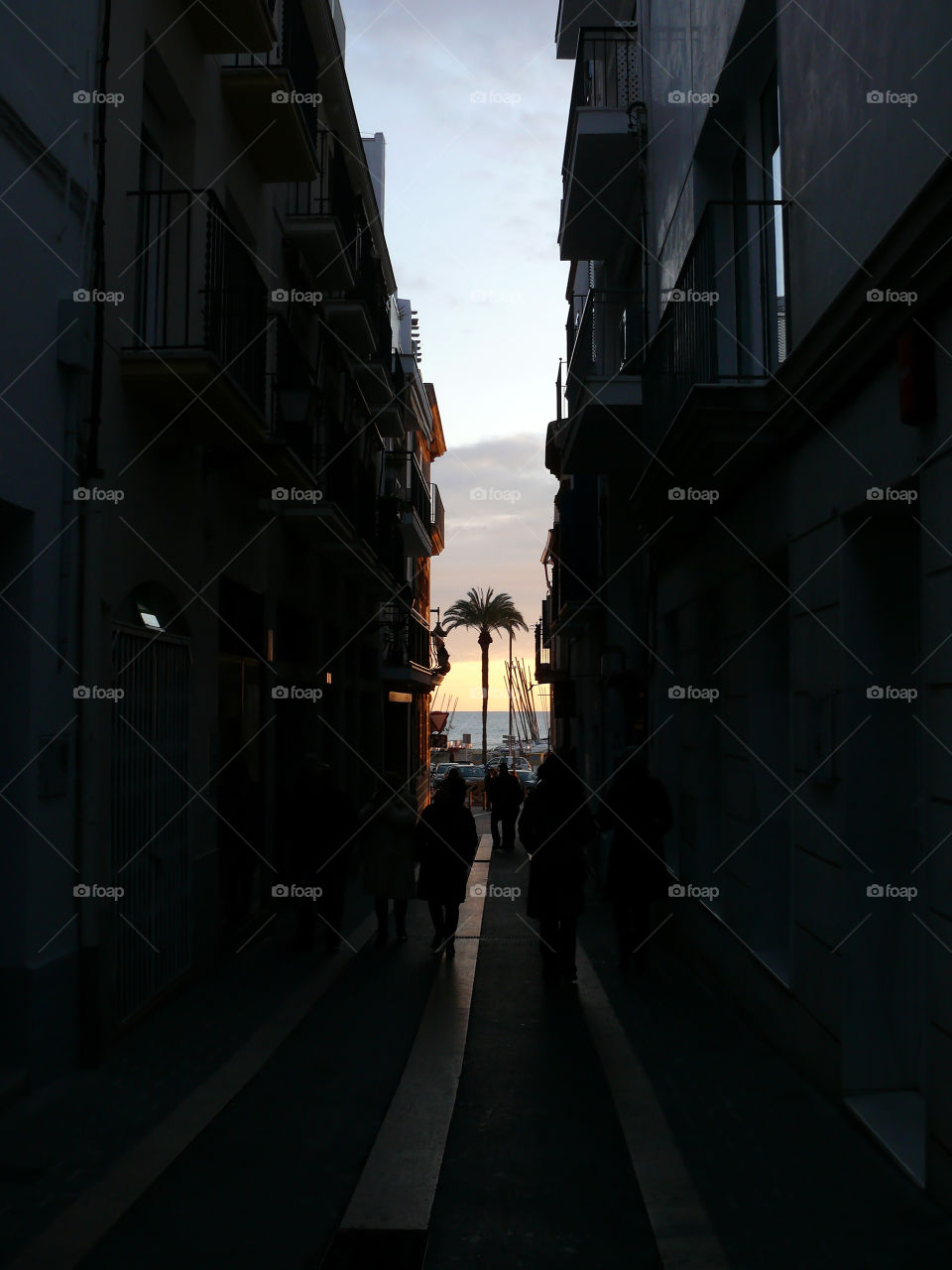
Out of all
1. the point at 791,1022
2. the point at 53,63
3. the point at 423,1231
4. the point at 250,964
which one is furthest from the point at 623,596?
the point at 423,1231

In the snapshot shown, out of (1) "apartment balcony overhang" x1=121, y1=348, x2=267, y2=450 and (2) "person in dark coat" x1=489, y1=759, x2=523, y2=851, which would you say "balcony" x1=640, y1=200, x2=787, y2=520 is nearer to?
(1) "apartment balcony overhang" x1=121, y1=348, x2=267, y2=450

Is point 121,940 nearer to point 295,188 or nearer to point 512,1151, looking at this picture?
point 512,1151

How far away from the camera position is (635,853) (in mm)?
10539

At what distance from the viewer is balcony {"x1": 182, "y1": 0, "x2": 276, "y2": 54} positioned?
34.2 ft

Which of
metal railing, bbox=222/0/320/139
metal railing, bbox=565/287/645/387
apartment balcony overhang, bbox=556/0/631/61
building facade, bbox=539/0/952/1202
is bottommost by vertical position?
building facade, bbox=539/0/952/1202

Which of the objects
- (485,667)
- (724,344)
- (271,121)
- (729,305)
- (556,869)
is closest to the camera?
(724,344)

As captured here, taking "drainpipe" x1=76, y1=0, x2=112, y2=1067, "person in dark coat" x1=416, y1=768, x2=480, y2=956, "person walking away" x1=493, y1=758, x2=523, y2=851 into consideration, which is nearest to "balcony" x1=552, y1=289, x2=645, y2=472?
"person in dark coat" x1=416, y1=768, x2=480, y2=956

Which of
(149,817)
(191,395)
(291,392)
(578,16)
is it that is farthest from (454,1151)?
(578,16)

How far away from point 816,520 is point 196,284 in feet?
19.7

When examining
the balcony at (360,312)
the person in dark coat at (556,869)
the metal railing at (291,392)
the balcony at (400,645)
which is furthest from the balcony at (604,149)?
the balcony at (400,645)

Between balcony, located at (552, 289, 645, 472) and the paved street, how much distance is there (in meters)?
7.48

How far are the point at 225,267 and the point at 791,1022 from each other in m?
7.55

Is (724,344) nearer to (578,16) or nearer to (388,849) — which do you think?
(388,849)

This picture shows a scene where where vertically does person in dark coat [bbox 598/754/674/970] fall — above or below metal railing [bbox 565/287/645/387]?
below
